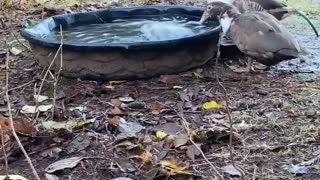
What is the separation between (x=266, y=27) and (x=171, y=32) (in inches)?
30.4

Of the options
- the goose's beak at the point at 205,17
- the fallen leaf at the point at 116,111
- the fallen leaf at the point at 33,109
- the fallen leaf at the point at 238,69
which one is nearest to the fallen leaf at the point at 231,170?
the fallen leaf at the point at 116,111

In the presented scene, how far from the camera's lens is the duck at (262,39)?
387cm

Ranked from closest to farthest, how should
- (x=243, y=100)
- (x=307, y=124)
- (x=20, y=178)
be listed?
1. (x=20, y=178)
2. (x=307, y=124)
3. (x=243, y=100)

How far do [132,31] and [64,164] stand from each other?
6.86ft

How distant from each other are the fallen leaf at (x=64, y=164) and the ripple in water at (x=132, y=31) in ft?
5.22

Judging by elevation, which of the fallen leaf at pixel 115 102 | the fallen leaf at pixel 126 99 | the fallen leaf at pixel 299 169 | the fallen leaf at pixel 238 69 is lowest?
the fallen leaf at pixel 238 69

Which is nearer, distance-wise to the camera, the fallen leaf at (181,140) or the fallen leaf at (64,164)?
the fallen leaf at (64,164)

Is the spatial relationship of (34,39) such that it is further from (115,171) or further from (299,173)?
(299,173)

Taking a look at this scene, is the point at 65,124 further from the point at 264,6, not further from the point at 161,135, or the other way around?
the point at 264,6

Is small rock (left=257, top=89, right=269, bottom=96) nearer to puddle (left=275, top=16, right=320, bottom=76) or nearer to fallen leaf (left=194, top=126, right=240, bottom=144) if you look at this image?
puddle (left=275, top=16, right=320, bottom=76)

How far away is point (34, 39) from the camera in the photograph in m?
4.03

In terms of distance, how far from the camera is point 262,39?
3.92 metres

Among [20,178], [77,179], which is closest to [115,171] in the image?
[77,179]

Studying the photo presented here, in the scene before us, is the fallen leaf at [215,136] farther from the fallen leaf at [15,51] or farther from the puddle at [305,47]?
the fallen leaf at [15,51]
